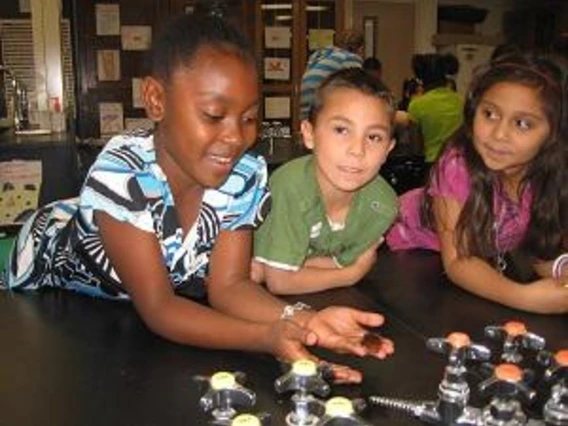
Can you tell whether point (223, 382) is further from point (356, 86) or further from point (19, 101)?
point (19, 101)

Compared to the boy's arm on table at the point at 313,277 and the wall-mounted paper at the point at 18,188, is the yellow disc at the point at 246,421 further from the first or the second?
the wall-mounted paper at the point at 18,188

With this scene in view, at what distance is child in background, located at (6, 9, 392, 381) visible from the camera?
0.79 metres

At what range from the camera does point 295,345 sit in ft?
2.40

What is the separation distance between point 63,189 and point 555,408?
2129mm

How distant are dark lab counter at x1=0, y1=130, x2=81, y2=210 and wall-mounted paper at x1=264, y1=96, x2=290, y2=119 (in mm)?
1606

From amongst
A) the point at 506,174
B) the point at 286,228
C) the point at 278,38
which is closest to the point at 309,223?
the point at 286,228

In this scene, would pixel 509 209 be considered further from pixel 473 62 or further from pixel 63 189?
pixel 473 62

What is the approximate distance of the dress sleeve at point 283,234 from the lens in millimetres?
1073

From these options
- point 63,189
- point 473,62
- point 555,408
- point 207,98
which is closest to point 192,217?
point 207,98

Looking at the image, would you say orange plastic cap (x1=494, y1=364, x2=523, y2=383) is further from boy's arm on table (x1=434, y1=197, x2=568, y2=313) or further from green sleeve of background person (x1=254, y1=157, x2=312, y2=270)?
green sleeve of background person (x1=254, y1=157, x2=312, y2=270)

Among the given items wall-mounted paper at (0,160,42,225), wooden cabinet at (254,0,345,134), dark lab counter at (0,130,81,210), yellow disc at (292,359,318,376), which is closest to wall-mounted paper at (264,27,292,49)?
wooden cabinet at (254,0,345,134)

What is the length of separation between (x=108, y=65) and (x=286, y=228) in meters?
2.66

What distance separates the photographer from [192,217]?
3.13 ft

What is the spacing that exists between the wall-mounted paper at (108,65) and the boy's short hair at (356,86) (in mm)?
2523
